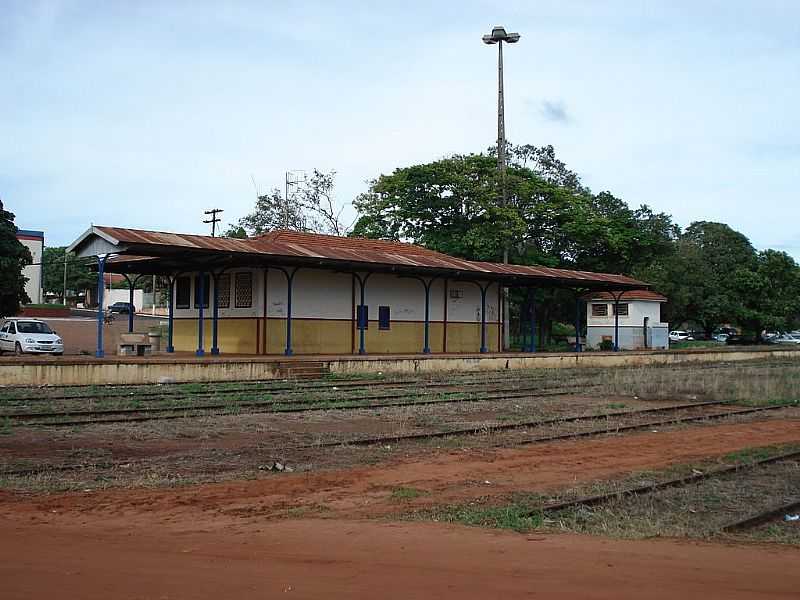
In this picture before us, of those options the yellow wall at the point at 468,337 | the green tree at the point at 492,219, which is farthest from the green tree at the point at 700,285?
the yellow wall at the point at 468,337

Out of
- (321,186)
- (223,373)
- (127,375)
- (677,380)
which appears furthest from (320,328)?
(321,186)

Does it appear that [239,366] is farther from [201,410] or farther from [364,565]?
[364,565]

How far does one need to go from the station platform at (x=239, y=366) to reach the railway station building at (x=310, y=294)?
1.89m

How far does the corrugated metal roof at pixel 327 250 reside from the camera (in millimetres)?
23625

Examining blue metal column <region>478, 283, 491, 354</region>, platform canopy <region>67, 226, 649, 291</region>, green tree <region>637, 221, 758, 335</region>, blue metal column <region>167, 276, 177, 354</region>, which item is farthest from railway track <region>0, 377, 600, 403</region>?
green tree <region>637, 221, 758, 335</region>

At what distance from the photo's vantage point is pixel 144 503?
8180 mm

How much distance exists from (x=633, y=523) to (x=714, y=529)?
647mm

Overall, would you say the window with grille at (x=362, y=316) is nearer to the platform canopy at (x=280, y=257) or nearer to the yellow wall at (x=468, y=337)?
the platform canopy at (x=280, y=257)

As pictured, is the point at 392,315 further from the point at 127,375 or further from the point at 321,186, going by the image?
the point at 321,186

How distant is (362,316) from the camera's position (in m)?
30.7

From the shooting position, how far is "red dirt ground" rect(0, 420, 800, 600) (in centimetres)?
515

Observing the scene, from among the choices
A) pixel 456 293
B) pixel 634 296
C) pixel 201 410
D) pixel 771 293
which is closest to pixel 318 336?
pixel 456 293

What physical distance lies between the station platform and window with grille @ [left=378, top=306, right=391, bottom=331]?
364cm

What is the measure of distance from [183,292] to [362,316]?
21.6 feet
